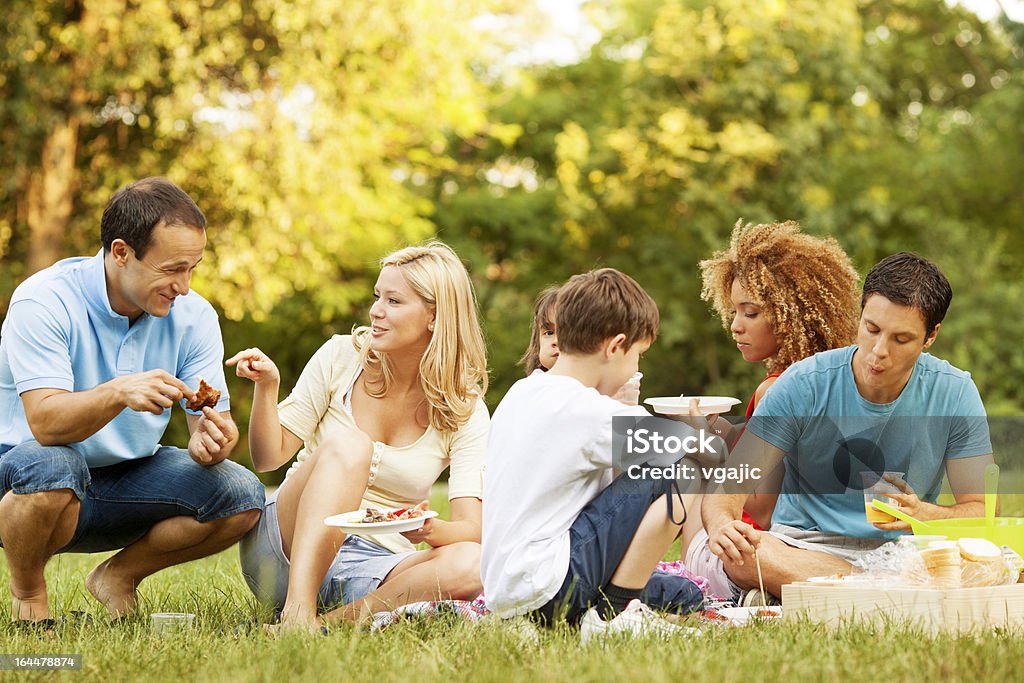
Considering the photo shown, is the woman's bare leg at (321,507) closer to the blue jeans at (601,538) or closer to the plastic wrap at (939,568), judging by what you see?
the blue jeans at (601,538)

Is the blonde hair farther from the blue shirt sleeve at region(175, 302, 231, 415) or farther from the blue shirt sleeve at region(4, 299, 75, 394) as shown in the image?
the blue shirt sleeve at region(4, 299, 75, 394)

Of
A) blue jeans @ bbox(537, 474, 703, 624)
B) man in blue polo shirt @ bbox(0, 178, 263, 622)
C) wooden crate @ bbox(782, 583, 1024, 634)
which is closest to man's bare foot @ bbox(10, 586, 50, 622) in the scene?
man in blue polo shirt @ bbox(0, 178, 263, 622)

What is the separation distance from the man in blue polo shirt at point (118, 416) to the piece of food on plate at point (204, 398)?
4cm

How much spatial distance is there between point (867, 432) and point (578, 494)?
4.11 feet

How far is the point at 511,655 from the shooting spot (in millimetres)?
2721

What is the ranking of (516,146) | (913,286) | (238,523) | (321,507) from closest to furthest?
1. (321,507)
2. (913,286)
3. (238,523)
4. (516,146)

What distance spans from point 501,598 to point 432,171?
55.7ft

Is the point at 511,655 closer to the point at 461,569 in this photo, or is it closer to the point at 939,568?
the point at 461,569

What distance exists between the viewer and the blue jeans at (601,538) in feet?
10.3

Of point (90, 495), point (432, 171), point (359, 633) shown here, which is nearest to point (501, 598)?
point (359, 633)

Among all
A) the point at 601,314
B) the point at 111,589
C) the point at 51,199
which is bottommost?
the point at 111,589

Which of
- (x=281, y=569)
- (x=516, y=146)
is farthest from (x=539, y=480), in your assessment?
(x=516, y=146)

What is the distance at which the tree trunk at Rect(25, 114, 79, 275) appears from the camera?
46.8 ft

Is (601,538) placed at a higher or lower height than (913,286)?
lower
